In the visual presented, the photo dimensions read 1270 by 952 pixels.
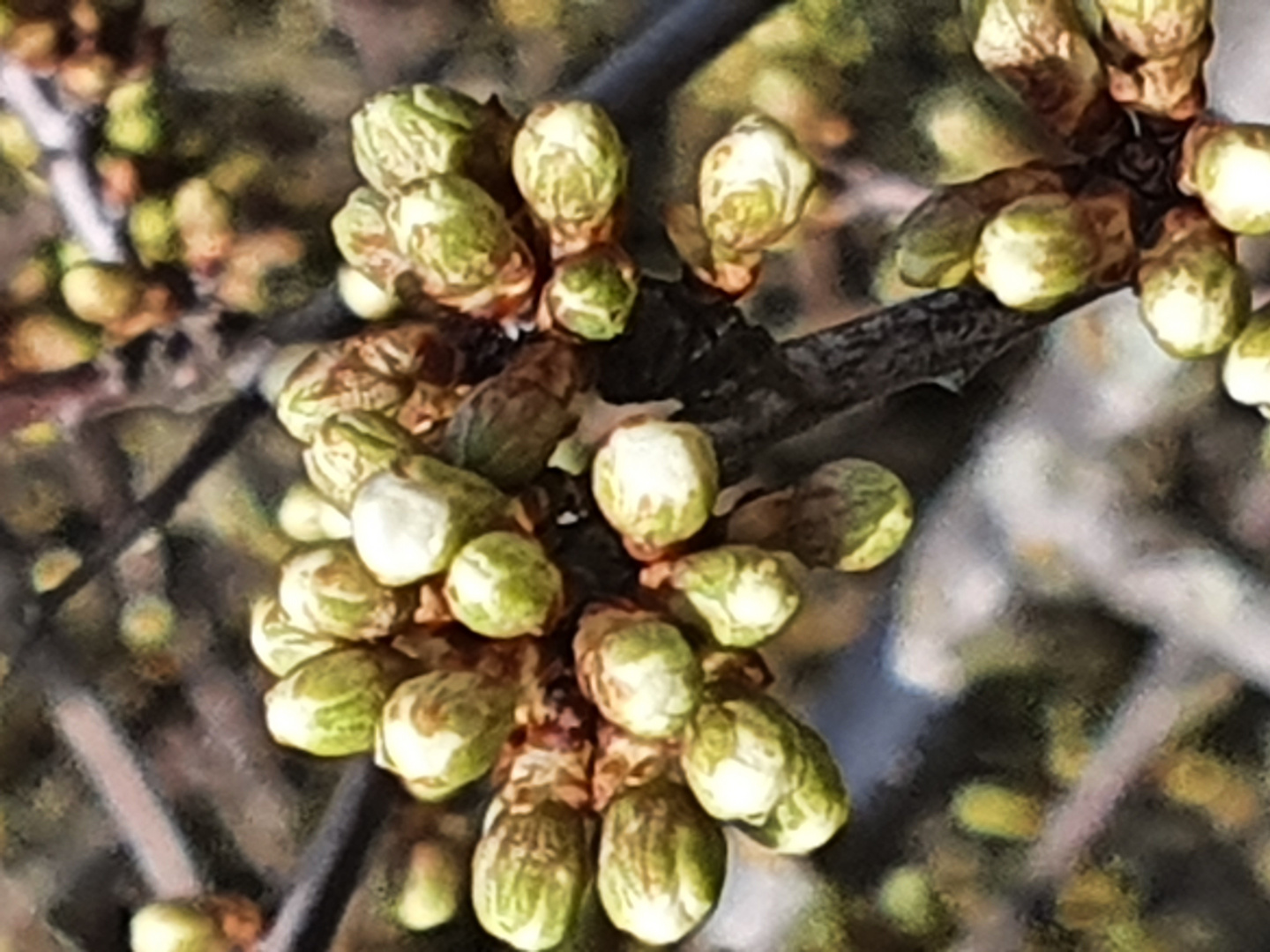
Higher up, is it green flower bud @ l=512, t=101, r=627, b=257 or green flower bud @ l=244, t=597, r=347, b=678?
green flower bud @ l=512, t=101, r=627, b=257

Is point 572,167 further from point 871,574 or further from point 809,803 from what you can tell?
point 871,574

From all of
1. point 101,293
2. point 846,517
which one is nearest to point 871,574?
point 846,517

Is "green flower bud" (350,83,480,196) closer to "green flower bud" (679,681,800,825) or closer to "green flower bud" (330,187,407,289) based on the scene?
"green flower bud" (330,187,407,289)

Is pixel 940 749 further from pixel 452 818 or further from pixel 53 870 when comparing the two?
pixel 53 870

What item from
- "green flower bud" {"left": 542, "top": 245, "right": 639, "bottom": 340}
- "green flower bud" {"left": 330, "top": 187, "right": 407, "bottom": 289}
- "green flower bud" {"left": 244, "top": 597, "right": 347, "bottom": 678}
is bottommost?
"green flower bud" {"left": 244, "top": 597, "right": 347, "bottom": 678}

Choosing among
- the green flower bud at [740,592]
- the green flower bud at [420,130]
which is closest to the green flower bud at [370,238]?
the green flower bud at [420,130]

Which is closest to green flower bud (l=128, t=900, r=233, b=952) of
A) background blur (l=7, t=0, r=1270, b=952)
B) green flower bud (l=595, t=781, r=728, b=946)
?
background blur (l=7, t=0, r=1270, b=952)

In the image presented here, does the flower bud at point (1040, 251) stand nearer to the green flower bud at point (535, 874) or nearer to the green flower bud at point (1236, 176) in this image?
the green flower bud at point (1236, 176)
